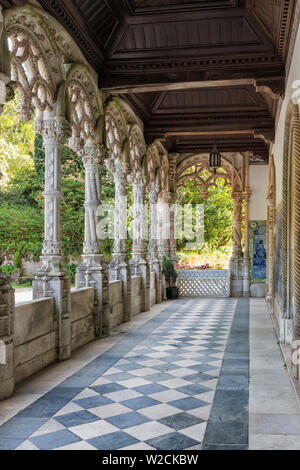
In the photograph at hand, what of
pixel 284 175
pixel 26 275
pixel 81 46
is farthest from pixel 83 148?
pixel 26 275

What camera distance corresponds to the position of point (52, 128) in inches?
237

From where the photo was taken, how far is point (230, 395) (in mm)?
4383

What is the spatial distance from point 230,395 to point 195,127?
7074 millimetres

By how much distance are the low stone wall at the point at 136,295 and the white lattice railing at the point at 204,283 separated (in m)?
4.13

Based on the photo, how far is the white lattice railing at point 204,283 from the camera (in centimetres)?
1463

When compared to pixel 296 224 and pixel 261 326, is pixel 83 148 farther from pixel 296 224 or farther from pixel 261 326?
pixel 261 326

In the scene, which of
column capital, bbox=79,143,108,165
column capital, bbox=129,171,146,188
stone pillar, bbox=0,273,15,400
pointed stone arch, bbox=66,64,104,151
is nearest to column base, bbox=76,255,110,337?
column capital, bbox=79,143,108,165

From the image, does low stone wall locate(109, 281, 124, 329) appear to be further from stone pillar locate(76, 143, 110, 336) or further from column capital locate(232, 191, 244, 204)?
column capital locate(232, 191, 244, 204)

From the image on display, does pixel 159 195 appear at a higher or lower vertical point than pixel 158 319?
higher

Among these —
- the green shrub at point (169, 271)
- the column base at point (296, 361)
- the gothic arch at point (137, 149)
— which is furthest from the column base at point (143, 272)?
the column base at point (296, 361)

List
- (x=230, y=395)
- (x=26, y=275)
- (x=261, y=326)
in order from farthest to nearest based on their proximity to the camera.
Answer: (x=26, y=275)
(x=261, y=326)
(x=230, y=395)

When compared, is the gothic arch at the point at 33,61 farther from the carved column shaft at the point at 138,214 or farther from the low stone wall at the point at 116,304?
the carved column shaft at the point at 138,214

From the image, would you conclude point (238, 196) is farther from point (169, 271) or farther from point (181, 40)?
point (181, 40)

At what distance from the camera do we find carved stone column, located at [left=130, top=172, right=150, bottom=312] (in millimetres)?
10656
